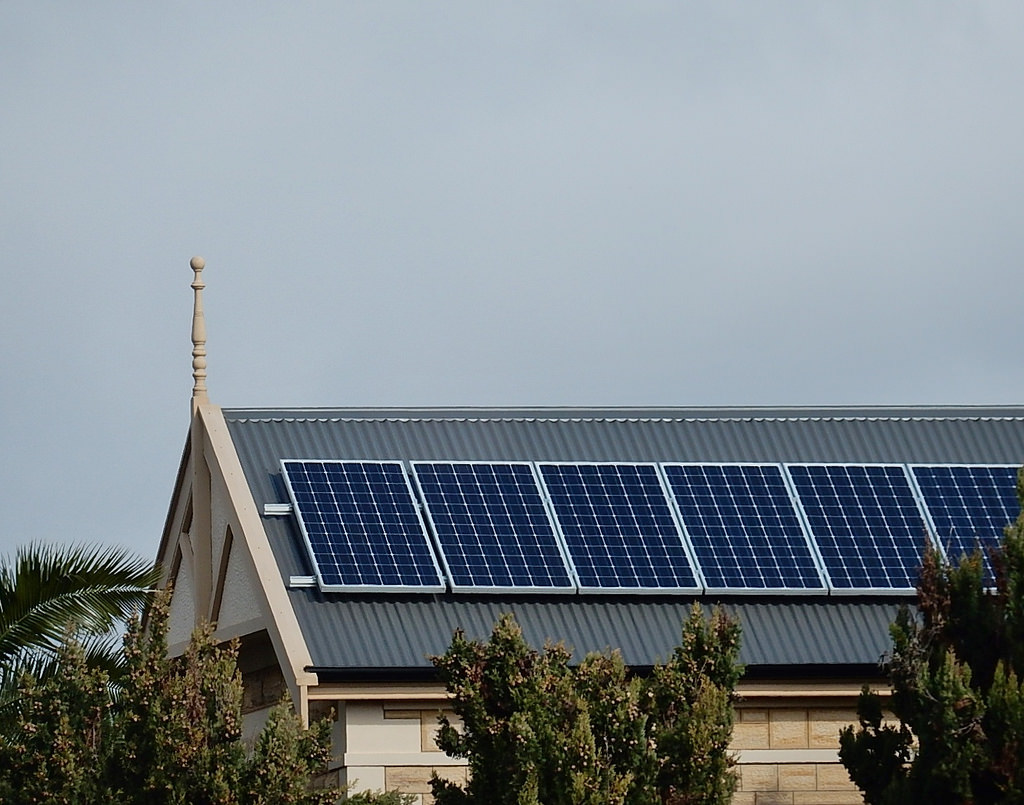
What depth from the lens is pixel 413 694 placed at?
63.2 ft

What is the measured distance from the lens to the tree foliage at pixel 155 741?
54.1 feet

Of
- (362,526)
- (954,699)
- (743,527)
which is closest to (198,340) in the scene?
(362,526)

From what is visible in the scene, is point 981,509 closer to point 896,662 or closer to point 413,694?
point 896,662

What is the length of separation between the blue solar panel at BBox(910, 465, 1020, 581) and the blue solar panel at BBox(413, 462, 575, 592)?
3988mm

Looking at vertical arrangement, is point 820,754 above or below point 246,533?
below

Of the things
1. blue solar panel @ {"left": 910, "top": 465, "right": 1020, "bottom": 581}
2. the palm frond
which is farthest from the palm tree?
blue solar panel @ {"left": 910, "top": 465, "right": 1020, "bottom": 581}

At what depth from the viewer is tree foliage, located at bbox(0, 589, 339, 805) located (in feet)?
Result: 54.1

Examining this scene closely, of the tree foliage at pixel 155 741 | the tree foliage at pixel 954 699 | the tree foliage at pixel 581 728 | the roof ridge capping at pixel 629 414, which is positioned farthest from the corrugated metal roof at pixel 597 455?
the tree foliage at pixel 581 728

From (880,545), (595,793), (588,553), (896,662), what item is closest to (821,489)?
(880,545)

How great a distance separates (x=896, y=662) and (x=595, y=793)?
3.07m

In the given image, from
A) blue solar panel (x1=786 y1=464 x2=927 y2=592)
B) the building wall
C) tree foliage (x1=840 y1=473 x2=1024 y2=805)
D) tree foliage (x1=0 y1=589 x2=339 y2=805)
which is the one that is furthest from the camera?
blue solar panel (x1=786 y1=464 x2=927 y2=592)

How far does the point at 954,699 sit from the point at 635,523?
536cm

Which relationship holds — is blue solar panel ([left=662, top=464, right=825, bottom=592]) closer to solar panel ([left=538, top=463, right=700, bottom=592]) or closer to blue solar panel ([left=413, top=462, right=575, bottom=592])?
solar panel ([left=538, top=463, right=700, bottom=592])

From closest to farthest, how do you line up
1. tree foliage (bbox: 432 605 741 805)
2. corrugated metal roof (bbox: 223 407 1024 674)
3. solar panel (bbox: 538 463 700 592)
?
tree foliage (bbox: 432 605 741 805), corrugated metal roof (bbox: 223 407 1024 674), solar panel (bbox: 538 463 700 592)
